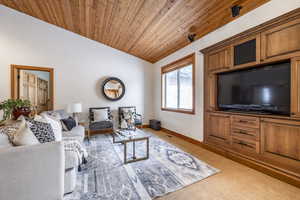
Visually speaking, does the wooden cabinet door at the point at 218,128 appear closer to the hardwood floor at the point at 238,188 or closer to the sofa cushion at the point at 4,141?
the hardwood floor at the point at 238,188

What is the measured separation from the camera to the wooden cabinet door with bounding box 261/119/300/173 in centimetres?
174

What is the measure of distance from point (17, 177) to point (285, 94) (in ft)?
10.3

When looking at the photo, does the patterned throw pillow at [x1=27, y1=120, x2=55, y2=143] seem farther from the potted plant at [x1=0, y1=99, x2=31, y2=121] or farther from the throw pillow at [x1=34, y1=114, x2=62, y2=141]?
the potted plant at [x1=0, y1=99, x2=31, y2=121]

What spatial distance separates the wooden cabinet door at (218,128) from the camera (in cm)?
259

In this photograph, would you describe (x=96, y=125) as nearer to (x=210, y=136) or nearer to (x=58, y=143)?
(x=58, y=143)

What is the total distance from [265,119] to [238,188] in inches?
42.3

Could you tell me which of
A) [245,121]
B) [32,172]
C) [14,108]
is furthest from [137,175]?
[14,108]

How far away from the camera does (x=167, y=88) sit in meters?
4.88

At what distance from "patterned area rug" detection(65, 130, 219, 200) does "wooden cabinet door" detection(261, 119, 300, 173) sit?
0.83 meters

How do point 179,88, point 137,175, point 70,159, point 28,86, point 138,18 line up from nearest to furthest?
point 70,159 → point 137,175 → point 138,18 → point 179,88 → point 28,86

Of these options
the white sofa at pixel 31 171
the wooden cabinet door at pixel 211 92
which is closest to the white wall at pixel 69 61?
the wooden cabinet door at pixel 211 92

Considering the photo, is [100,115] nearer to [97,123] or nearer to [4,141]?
[97,123]

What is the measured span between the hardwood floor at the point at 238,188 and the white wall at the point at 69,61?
11.7 feet

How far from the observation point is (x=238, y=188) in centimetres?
170
